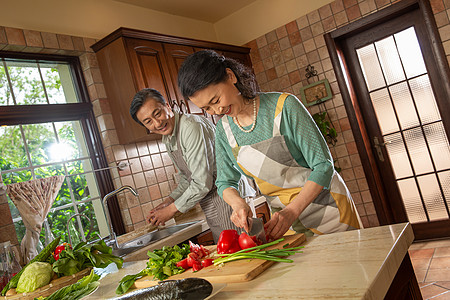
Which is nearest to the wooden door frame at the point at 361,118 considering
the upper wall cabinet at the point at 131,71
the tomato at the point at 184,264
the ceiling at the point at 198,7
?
the ceiling at the point at 198,7

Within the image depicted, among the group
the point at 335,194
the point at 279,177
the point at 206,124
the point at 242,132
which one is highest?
the point at 206,124

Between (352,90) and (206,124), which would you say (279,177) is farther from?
(352,90)

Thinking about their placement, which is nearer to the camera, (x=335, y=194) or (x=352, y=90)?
(x=335, y=194)

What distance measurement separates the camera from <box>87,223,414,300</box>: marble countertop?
33.2 inches

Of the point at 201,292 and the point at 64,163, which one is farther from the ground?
the point at 64,163

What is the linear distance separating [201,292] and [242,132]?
796 millimetres

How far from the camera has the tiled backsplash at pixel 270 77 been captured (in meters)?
3.05

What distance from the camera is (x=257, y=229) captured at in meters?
1.30

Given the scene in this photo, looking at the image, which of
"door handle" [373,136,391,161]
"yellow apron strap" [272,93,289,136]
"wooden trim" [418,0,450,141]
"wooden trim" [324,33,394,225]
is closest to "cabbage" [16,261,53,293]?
"yellow apron strap" [272,93,289,136]

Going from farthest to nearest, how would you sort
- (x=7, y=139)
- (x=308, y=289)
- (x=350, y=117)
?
(x=350, y=117) → (x=7, y=139) → (x=308, y=289)

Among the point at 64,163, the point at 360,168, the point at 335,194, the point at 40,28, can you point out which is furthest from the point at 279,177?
the point at 360,168

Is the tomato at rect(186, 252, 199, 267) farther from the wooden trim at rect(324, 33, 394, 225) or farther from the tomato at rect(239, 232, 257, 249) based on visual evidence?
the wooden trim at rect(324, 33, 394, 225)

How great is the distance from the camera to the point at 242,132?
63.3 inches

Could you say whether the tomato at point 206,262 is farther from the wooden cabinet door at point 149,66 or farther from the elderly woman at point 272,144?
the wooden cabinet door at point 149,66
